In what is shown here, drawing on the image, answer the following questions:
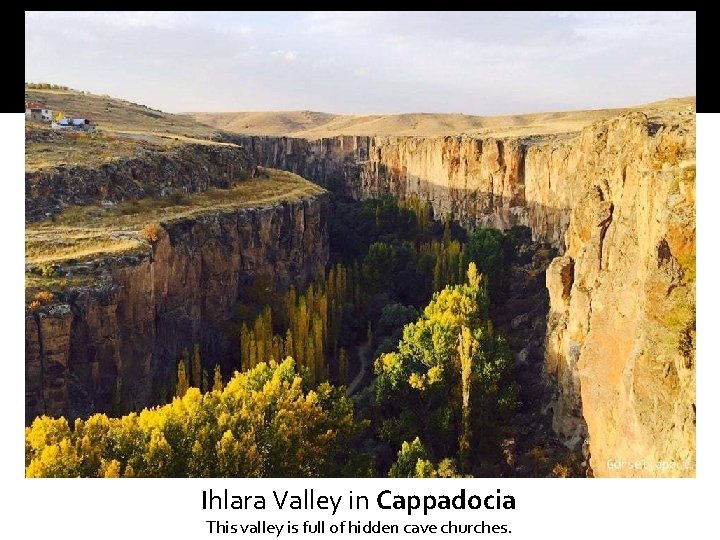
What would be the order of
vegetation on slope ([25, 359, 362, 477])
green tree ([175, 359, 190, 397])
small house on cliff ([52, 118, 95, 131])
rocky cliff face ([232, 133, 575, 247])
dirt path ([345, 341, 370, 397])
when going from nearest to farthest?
vegetation on slope ([25, 359, 362, 477]) → green tree ([175, 359, 190, 397]) → dirt path ([345, 341, 370, 397]) → small house on cliff ([52, 118, 95, 131]) → rocky cliff face ([232, 133, 575, 247])

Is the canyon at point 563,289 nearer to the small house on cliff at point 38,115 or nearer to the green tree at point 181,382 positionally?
the green tree at point 181,382

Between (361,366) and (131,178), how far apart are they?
67.0 ft

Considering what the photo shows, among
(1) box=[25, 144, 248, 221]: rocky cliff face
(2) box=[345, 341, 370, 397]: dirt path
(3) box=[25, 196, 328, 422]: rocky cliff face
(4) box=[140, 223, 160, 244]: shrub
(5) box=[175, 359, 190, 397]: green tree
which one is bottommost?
(2) box=[345, 341, 370, 397]: dirt path

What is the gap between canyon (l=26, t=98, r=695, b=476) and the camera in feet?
48.4

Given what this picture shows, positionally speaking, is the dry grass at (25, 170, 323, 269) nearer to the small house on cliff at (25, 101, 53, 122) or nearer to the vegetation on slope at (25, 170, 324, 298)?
the vegetation on slope at (25, 170, 324, 298)

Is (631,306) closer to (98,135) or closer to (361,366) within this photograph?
(361,366)

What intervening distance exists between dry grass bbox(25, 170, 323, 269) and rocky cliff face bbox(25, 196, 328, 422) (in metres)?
1.30

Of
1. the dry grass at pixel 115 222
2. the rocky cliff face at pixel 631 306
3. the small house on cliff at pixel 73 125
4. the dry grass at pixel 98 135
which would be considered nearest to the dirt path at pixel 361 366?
the rocky cliff face at pixel 631 306

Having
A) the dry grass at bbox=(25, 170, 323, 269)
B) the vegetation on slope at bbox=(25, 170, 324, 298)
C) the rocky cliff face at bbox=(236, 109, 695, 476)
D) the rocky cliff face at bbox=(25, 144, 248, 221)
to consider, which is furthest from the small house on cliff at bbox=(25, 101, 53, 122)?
the rocky cliff face at bbox=(236, 109, 695, 476)

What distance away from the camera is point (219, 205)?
143ft

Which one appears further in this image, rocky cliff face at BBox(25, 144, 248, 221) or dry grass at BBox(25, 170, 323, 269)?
rocky cliff face at BBox(25, 144, 248, 221)

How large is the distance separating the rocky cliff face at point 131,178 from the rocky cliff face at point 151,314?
696cm
